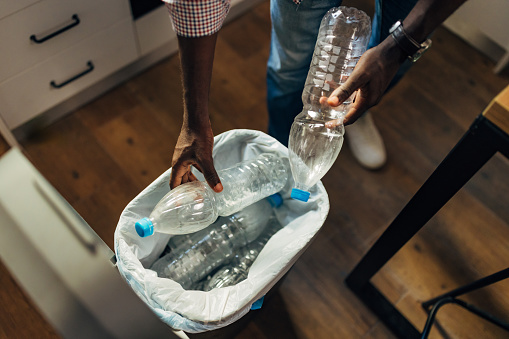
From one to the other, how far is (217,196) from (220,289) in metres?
0.22

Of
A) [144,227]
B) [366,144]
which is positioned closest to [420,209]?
[144,227]

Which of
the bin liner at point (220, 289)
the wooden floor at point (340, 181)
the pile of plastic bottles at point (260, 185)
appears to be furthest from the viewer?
the wooden floor at point (340, 181)

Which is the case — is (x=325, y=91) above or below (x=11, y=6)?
above

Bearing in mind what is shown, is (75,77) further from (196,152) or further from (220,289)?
(220,289)

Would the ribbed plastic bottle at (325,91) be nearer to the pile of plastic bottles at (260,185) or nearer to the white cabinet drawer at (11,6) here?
the pile of plastic bottles at (260,185)

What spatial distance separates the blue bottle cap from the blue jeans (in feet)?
0.93

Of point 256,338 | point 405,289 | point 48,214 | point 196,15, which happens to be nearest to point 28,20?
point 196,15

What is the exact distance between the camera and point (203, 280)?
0.93m

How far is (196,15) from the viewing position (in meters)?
0.60

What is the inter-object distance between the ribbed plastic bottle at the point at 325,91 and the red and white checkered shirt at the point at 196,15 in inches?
12.3

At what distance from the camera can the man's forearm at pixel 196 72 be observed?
2.14 feet

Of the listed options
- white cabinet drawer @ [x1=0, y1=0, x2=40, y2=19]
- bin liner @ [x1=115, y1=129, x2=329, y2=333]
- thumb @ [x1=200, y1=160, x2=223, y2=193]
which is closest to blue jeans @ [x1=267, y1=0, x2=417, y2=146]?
bin liner @ [x1=115, y1=129, x2=329, y2=333]

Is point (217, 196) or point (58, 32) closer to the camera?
point (217, 196)

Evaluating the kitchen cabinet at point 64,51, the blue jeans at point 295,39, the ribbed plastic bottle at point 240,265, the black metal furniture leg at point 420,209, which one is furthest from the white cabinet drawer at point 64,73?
the black metal furniture leg at point 420,209
